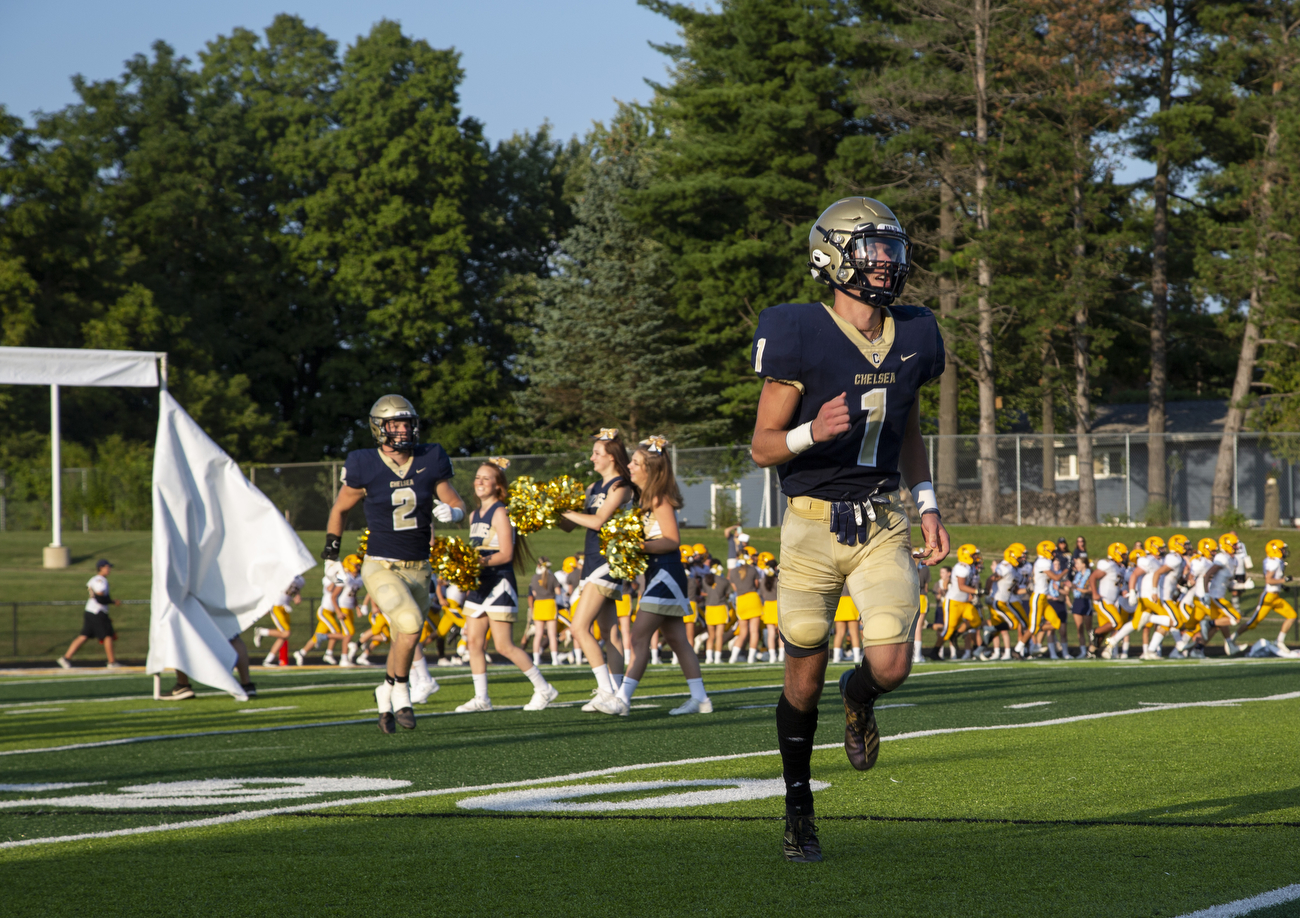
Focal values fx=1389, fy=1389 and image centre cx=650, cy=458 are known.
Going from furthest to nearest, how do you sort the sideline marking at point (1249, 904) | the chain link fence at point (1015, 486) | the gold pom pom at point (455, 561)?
the chain link fence at point (1015, 486) < the gold pom pom at point (455, 561) < the sideline marking at point (1249, 904)

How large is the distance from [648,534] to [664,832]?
5.02 meters

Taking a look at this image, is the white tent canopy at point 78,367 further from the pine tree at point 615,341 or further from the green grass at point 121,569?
the pine tree at point 615,341

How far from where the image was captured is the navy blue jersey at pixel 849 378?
4.56 metres

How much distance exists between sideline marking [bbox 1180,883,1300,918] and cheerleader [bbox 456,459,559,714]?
703cm

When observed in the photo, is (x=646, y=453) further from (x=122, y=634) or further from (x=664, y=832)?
(x=122, y=634)

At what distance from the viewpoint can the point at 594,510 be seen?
10.2 m

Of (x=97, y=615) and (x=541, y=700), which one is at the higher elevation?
(x=541, y=700)

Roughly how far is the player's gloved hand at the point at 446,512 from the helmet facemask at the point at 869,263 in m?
5.01

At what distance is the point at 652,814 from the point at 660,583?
447 centimetres

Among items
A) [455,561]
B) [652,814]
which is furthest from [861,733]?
[455,561]

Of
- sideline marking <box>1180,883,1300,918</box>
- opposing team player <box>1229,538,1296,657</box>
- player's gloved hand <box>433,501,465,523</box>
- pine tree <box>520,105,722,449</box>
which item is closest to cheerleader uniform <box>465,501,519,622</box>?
player's gloved hand <box>433,501,465,523</box>

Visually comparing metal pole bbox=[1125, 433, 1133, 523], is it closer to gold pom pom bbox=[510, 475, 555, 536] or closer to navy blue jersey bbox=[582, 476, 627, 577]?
gold pom pom bbox=[510, 475, 555, 536]

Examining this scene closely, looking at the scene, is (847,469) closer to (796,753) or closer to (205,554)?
(796,753)

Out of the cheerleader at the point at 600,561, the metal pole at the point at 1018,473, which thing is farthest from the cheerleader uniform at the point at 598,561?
the metal pole at the point at 1018,473
